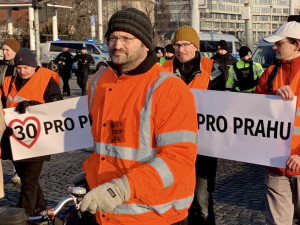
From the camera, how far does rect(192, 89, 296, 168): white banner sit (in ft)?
14.1

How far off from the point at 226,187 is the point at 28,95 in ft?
9.78

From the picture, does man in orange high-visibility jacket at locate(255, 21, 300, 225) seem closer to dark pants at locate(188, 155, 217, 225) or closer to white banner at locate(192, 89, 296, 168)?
white banner at locate(192, 89, 296, 168)

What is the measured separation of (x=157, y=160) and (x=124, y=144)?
227 mm

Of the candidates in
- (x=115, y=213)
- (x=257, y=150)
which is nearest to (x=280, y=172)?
(x=257, y=150)

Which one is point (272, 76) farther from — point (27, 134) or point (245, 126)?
point (27, 134)

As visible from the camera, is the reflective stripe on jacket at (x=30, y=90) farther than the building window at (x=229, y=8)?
No

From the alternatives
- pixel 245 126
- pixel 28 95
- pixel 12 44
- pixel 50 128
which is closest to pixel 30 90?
pixel 28 95

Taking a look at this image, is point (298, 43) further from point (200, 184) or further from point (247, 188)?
point (247, 188)

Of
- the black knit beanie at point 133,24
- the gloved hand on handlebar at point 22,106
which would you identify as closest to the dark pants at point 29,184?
the gloved hand on handlebar at point 22,106

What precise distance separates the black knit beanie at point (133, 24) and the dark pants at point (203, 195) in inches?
82.2

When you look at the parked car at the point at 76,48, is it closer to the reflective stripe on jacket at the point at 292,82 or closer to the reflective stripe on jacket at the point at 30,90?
the reflective stripe on jacket at the point at 30,90

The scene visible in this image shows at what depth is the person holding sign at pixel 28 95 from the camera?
5.52 metres

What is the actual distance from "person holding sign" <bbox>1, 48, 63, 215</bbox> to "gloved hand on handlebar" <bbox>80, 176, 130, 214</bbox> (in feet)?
10.7

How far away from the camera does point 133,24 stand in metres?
2.72
